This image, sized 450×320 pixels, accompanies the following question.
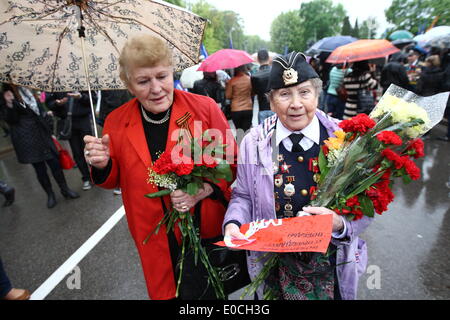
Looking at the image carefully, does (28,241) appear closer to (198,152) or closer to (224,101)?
(198,152)

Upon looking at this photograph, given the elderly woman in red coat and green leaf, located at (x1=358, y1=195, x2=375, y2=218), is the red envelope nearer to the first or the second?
green leaf, located at (x1=358, y1=195, x2=375, y2=218)

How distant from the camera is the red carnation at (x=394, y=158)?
124cm

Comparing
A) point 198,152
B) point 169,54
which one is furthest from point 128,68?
point 198,152

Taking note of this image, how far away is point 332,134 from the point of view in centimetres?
162

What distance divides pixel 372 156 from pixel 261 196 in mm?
624

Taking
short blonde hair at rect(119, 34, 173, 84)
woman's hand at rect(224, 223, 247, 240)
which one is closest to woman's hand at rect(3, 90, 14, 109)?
short blonde hair at rect(119, 34, 173, 84)

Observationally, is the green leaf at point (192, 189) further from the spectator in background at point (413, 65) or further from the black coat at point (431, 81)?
the spectator in background at point (413, 65)

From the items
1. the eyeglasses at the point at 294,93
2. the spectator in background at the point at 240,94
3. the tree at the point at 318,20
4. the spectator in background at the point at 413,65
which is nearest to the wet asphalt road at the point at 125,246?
the eyeglasses at the point at 294,93

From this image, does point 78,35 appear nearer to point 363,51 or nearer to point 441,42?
point 363,51

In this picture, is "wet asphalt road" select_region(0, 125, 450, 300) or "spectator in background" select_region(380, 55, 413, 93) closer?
"wet asphalt road" select_region(0, 125, 450, 300)

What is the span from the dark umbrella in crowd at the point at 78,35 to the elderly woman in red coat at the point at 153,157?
283 mm

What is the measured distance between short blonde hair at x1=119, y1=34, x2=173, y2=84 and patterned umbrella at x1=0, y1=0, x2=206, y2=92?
264 mm

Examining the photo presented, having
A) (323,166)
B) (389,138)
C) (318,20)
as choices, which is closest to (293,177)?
(323,166)

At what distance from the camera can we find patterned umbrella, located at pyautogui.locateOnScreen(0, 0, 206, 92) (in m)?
1.61
